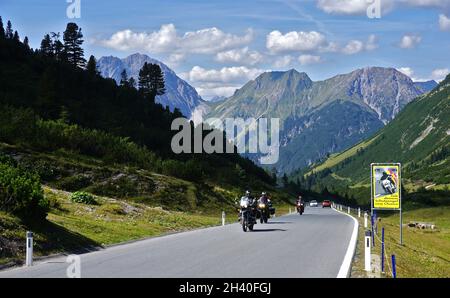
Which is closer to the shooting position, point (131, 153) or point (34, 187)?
point (34, 187)

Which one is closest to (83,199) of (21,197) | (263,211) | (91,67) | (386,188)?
(263,211)

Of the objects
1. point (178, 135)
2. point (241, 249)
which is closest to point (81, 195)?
point (241, 249)

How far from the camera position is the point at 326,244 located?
73.8ft

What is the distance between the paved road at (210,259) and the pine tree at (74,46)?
349 feet

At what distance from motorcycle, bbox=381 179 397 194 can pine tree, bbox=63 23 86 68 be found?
330ft

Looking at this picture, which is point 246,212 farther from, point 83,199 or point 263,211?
point 83,199

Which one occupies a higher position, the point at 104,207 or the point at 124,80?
the point at 124,80

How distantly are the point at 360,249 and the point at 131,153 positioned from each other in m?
50.8

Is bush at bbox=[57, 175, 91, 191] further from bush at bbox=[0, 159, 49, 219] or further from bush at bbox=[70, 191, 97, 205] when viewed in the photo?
bush at bbox=[0, 159, 49, 219]

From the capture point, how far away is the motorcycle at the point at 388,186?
3231cm

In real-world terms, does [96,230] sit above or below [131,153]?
below

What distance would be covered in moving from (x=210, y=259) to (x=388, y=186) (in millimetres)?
17744

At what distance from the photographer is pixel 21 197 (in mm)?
21125
